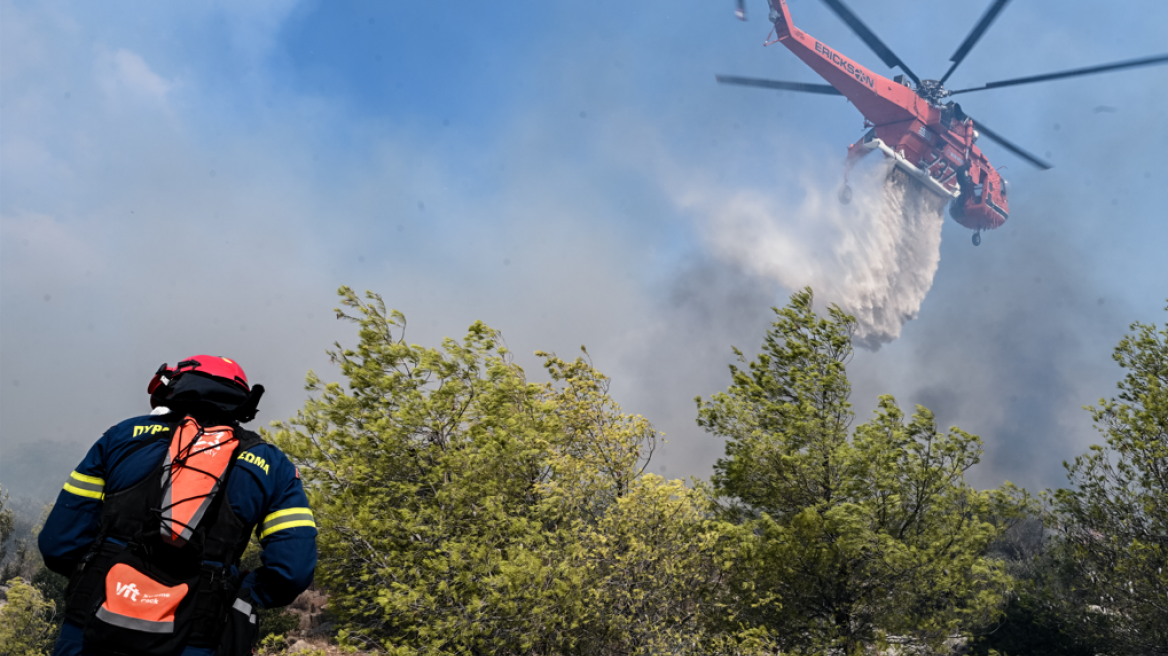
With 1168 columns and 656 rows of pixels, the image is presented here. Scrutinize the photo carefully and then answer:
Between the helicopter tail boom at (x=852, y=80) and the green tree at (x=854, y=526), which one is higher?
the helicopter tail boom at (x=852, y=80)

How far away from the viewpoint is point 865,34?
41531 millimetres

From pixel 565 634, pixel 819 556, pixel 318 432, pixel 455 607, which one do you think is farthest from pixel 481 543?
pixel 819 556

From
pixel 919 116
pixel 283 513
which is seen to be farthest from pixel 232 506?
pixel 919 116

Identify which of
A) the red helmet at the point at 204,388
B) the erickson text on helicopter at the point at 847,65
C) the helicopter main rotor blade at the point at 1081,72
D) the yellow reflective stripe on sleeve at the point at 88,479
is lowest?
the yellow reflective stripe on sleeve at the point at 88,479

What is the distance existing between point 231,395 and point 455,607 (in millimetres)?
6346

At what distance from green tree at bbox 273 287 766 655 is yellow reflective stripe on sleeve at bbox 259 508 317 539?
17.3 feet

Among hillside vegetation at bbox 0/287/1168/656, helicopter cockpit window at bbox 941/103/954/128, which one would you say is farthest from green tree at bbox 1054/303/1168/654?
helicopter cockpit window at bbox 941/103/954/128

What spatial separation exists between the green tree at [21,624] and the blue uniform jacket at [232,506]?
2815cm

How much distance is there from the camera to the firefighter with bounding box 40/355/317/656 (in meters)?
2.50

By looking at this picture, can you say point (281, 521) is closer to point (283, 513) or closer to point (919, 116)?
point (283, 513)

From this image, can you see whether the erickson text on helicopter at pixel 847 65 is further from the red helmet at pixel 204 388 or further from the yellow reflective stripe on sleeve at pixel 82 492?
the yellow reflective stripe on sleeve at pixel 82 492

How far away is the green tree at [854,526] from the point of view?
11.2m

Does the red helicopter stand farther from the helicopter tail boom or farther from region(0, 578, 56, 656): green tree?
region(0, 578, 56, 656): green tree

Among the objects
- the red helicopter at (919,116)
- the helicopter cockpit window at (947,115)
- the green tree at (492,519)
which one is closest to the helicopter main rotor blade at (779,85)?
the red helicopter at (919,116)
